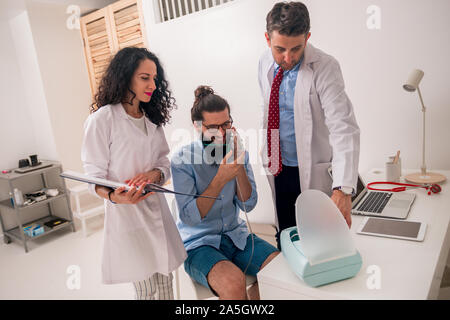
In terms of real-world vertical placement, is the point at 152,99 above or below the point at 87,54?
below

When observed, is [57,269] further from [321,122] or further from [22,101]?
[321,122]

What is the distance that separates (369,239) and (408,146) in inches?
38.4

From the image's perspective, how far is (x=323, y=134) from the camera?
4.63ft

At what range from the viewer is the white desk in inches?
34.2

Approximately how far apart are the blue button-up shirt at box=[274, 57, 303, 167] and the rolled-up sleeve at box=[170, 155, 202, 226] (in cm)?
43

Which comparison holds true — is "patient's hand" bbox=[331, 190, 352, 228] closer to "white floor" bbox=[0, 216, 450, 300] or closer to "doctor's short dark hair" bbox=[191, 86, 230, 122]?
"doctor's short dark hair" bbox=[191, 86, 230, 122]

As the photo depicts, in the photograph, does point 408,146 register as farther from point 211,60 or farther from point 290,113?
point 211,60

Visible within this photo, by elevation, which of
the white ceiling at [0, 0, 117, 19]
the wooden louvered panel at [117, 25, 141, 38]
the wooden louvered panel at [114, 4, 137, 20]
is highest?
the white ceiling at [0, 0, 117, 19]

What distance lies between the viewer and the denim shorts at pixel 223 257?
1290mm

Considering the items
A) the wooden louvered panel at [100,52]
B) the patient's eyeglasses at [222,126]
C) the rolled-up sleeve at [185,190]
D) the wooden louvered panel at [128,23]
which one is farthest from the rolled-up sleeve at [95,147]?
the wooden louvered panel at [100,52]

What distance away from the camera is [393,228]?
1.20 meters

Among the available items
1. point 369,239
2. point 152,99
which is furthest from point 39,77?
point 369,239

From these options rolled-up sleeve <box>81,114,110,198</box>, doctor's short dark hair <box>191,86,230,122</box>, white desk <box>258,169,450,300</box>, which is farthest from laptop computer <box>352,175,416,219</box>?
rolled-up sleeve <box>81,114,110,198</box>
